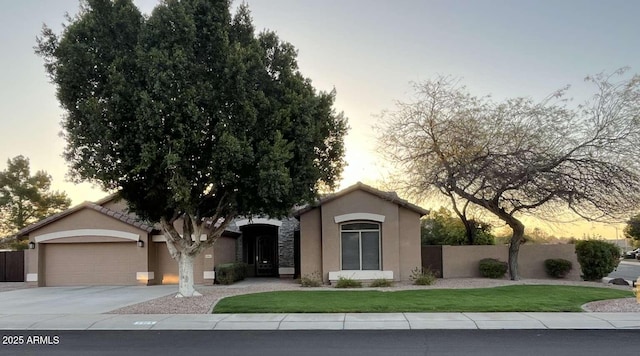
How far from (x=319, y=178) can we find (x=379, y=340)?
8.16 meters

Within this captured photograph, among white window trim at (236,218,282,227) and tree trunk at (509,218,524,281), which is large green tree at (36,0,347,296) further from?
tree trunk at (509,218,524,281)

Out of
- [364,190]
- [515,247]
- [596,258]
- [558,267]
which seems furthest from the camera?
[558,267]

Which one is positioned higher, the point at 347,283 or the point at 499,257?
the point at 499,257

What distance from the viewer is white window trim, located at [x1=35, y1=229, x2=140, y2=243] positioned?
26328 mm

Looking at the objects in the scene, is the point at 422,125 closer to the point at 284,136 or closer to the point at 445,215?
the point at 284,136

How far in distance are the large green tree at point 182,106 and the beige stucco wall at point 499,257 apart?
11113 millimetres

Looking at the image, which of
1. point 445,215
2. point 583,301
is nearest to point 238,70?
point 583,301

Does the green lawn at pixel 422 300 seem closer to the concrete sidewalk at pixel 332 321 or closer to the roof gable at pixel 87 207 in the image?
the concrete sidewalk at pixel 332 321

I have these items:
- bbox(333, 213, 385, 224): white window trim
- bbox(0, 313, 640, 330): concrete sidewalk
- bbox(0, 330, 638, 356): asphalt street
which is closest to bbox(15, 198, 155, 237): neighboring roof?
bbox(333, 213, 385, 224): white window trim

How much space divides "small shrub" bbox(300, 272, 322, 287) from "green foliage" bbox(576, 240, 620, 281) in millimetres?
11932

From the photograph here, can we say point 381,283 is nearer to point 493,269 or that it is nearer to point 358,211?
point 358,211

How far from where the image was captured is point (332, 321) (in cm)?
1396

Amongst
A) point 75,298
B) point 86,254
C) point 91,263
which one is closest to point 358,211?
point 75,298

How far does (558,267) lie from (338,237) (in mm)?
10196
